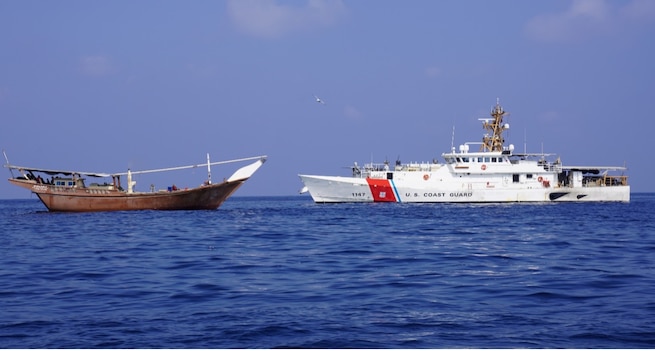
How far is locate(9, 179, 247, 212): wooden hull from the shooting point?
48406mm

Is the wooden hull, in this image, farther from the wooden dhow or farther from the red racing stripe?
the red racing stripe

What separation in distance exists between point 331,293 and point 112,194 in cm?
3909

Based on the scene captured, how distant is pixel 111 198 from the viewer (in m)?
48.5

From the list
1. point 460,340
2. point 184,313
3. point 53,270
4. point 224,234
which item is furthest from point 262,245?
point 460,340

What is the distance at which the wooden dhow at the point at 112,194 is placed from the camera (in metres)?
48.5

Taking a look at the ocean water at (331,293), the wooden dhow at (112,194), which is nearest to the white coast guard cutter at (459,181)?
the wooden dhow at (112,194)

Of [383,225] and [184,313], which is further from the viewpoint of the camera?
[383,225]

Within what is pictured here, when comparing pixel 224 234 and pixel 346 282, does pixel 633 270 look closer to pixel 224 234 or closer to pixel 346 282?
pixel 346 282

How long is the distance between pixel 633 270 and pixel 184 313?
1044cm

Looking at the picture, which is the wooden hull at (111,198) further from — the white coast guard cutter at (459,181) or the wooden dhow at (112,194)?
the white coast guard cutter at (459,181)

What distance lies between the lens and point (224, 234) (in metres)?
27.3

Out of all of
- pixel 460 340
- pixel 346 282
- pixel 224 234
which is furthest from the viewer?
pixel 224 234

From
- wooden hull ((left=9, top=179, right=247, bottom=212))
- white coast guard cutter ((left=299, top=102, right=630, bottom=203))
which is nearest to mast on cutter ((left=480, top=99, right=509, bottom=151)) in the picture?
white coast guard cutter ((left=299, top=102, right=630, bottom=203))

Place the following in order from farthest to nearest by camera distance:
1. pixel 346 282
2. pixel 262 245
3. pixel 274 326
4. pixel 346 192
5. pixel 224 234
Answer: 1. pixel 346 192
2. pixel 224 234
3. pixel 262 245
4. pixel 346 282
5. pixel 274 326
